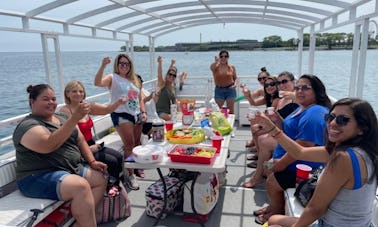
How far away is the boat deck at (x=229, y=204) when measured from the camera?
267cm

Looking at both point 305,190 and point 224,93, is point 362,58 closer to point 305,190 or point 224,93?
point 305,190

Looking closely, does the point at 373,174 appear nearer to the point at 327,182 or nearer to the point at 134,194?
the point at 327,182

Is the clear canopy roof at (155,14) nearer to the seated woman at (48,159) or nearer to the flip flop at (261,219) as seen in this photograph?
the seated woman at (48,159)

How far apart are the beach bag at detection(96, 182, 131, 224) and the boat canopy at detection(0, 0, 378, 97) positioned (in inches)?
85.5

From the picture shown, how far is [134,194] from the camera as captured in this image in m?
3.23

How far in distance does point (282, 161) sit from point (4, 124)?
2.52 m

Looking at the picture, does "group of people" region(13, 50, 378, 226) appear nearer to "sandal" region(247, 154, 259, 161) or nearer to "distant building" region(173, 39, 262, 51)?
"sandal" region(247, 154, 259, 161)

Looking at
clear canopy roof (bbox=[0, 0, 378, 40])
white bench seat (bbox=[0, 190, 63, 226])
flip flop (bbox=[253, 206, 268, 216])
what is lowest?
flip flop (bbox=[253, 206, 268, 216])

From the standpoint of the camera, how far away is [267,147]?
3.20m

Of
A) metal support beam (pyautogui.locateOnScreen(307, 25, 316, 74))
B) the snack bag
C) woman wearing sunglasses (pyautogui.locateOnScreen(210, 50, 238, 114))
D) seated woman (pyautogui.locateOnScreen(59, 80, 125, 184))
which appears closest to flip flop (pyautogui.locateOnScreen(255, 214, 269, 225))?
the snack bag

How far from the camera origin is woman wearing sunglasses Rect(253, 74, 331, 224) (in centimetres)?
221

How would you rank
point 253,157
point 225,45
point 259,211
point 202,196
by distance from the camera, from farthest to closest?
point 225,45 < point 253,157 < point 259,211 < point 202,196

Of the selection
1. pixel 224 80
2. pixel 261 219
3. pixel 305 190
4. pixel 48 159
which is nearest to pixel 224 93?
pixel 224 80

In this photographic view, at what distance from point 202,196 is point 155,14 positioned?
3.98 meters
